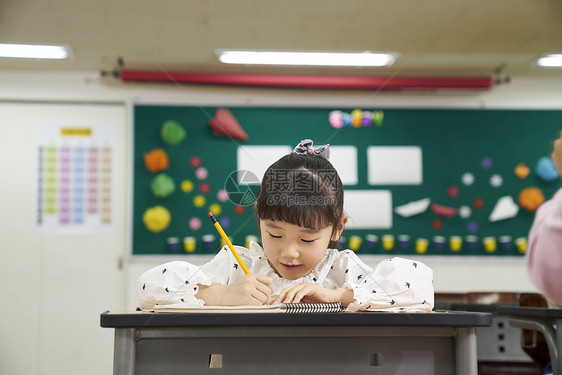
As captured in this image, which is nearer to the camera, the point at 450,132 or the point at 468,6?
the point at 468,6

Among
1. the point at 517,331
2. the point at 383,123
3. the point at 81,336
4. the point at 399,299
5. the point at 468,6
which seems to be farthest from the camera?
the point at 383,123

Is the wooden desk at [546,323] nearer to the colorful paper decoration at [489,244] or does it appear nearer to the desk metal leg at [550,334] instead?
the desk metal leg at [550,334]

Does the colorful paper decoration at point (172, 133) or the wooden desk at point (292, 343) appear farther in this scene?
the colorful paper decoration at point (172, 133)


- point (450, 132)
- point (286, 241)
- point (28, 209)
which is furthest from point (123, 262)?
point (286, 241)

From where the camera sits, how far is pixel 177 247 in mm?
3504

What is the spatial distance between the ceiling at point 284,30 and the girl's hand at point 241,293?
195 centimetres

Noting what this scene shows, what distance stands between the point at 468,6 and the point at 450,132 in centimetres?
109

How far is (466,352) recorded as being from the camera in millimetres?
878

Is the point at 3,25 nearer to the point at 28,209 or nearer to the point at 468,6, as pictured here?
the point at 28,209

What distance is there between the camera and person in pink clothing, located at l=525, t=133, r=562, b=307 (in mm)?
513

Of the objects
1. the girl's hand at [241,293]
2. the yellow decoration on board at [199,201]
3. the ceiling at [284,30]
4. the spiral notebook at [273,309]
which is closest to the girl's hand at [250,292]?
the girl's hand at [241,293]

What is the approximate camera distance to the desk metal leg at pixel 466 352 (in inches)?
34.4

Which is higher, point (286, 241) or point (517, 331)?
point (286, 241)

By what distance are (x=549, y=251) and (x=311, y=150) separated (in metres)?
0.63
